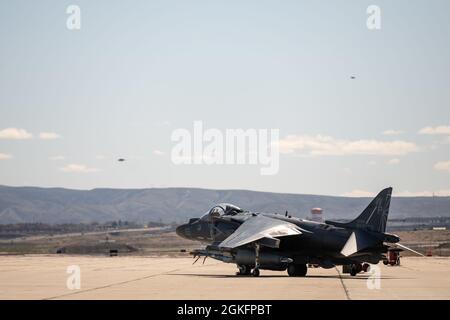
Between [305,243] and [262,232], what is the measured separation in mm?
2262

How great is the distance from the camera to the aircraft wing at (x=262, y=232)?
41.5m

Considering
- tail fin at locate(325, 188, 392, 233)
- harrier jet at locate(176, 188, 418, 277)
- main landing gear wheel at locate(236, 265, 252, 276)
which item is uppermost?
tail fin at locate(325, 188, 392, 233)

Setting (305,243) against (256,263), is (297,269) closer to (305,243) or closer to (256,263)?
(305,243)

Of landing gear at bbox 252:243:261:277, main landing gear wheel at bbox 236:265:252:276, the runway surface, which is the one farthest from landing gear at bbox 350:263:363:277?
main landing gear wheel at bbox 236:265:252:276

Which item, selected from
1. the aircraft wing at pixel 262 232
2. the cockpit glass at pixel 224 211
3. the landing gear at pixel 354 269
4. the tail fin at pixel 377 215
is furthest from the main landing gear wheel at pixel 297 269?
the cockpit glass at pixel 224 211

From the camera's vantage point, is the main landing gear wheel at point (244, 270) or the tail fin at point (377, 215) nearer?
the tail fin at point (377, 215)

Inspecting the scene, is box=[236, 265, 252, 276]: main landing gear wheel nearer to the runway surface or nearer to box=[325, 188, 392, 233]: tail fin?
the runway surface

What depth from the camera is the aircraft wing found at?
136 ft

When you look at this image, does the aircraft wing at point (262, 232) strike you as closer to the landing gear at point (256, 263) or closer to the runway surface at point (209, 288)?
the landing gear at point (256, 263)

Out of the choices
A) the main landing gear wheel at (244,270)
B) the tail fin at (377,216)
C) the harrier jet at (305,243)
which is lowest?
the main landing gear wheel at (244,270)

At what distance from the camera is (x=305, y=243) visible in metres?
43.2

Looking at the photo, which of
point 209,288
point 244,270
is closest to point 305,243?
point 244,270

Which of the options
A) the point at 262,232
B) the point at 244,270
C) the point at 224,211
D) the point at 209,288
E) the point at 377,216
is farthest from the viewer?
the point at 224,211

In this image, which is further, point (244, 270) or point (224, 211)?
point (224, 211)
